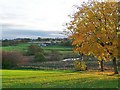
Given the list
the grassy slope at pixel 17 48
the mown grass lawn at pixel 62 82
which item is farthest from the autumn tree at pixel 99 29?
the grassy slope at pixel 17 48

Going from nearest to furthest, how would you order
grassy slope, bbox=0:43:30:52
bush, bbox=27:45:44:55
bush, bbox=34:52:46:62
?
grassy slope, bbox=0:43:30:52 < bush, bbox=34:52:46:62 < bush, bbox=27:45:44:55

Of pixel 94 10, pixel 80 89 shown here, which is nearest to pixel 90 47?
pixel 94 10

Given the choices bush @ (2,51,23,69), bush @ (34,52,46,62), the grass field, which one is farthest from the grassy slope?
bush @ (34,52,46,62)

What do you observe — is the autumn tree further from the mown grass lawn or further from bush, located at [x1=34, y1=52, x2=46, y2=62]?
bush, located at [x1=34, y1=52, x2=46, y2=62]

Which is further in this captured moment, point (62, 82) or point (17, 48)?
point (17, 48)

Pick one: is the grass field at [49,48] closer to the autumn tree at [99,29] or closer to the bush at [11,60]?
the bush at [11,60]

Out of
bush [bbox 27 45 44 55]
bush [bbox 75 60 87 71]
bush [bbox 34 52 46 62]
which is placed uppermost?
bush [bbox 27 45 44 55]

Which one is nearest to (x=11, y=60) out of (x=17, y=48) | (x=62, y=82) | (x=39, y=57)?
(x=39, y=57)

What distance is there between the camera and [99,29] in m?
44.4

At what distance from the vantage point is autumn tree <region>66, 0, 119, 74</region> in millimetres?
43656

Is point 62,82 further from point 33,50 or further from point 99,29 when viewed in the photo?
point 33,50

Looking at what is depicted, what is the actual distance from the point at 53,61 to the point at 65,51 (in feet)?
27.3

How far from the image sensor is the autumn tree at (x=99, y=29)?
4366 centimetres

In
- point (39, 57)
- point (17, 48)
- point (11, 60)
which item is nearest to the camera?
point (11, 60)
